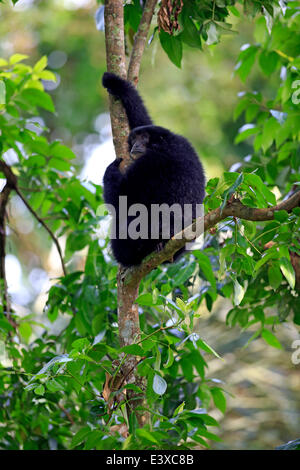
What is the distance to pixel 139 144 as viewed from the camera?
342cm

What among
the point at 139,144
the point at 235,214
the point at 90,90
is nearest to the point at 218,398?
the point at 235,214

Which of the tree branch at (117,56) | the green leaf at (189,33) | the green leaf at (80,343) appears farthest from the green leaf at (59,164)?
the green leaf at (80,343)

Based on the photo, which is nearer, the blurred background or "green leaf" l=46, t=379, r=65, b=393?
"green leaf" l=46, t=379, r=65, b=393

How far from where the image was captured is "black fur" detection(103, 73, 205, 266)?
124 inches

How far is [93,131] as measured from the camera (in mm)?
10078

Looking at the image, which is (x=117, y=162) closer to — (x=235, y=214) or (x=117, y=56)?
(x=117, y=56)

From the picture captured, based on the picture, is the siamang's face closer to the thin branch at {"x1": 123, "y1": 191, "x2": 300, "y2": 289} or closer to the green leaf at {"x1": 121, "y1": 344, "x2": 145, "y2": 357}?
the thin branch at {"x1": 123, "y1": 191, "x2": 300, "y2": 289}

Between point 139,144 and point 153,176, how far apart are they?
23 cm

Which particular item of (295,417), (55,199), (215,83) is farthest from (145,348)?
(215,83)

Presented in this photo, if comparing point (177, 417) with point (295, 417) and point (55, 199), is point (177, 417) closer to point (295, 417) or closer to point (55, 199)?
point (55, 199)

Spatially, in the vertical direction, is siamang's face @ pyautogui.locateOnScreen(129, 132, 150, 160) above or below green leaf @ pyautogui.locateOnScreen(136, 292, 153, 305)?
above

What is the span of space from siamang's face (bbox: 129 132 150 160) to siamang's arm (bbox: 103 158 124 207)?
10.8 inches

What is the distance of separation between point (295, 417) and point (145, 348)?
340 centimetres

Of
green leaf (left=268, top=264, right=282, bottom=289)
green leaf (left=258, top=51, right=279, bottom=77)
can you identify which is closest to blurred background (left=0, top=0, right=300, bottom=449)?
green leaf (left=258, top=51, right=279, bottom=77)
